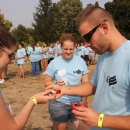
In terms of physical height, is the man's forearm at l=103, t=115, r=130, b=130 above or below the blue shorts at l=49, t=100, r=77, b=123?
above

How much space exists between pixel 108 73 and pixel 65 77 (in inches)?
56.6

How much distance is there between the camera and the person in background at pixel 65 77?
10.9 feet

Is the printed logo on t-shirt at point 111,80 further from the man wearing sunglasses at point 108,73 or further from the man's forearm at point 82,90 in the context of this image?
the man's forearm at point 82,90

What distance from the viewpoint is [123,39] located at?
2.02 metres

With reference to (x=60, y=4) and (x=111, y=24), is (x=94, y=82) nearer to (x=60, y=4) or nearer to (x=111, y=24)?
(x=111, y=24)

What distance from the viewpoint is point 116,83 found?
187cm

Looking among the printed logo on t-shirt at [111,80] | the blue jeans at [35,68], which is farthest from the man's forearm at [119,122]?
the blue jeans at [35,68]

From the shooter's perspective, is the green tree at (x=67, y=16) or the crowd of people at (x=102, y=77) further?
the green tree at (x=67, y=16)

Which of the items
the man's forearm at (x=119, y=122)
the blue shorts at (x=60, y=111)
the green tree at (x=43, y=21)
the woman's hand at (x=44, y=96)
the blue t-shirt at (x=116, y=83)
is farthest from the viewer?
the green tree at (x=43, y=21)

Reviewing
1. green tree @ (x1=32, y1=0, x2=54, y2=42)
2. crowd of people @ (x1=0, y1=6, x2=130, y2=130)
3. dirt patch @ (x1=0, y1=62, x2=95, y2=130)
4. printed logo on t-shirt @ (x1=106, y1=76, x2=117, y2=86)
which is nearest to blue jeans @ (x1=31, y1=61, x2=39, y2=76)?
dirt patch @ (x1=0, y1=62, x2=95, y2=130)

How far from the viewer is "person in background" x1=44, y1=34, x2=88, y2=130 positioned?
3.32m

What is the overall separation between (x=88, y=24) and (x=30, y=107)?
105 centimetres

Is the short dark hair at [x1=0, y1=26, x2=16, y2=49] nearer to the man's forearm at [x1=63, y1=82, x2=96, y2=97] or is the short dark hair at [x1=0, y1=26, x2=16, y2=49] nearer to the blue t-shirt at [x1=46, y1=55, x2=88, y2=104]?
the man's forearm at [x1=63, y1=82, x2=96, y2=97]

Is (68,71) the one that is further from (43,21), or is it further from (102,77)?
(43,21)
